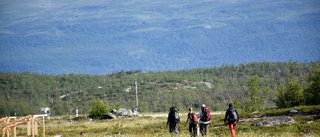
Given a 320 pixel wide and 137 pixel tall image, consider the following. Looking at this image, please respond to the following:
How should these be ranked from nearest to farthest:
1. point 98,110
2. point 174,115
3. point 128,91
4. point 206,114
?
point 206,114 < point 174,115 < point 98,110 < point 128,91

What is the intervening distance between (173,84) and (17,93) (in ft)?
263

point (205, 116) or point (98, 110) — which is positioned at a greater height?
point (205, 116)

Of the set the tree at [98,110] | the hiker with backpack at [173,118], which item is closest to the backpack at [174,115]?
the hiker with backpack at [173,118]

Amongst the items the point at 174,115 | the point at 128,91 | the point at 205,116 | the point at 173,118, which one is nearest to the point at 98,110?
the point at 173,118

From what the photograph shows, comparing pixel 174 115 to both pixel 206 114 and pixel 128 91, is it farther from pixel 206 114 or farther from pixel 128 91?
pixel 128 91

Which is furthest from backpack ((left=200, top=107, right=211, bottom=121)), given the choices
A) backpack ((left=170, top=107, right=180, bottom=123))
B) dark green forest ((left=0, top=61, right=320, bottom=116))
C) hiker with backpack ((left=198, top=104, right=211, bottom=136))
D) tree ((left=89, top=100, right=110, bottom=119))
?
dark green forest ((left=0, top=61, right=320, bottom=116))

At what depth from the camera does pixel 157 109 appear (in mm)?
125938

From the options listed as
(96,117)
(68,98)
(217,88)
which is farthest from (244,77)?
(96,117)

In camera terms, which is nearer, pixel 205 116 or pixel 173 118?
pixel 205 116

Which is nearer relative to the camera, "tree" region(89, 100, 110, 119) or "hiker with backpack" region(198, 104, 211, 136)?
"hiker with backpack" region(198, 104, 211, 136)

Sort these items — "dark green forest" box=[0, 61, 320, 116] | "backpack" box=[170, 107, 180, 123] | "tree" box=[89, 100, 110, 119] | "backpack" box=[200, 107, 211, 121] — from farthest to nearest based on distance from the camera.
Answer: "dark green forest" box=[0, 61, 320, 116] → "tree" box=[89, 100, 110, 119] → "backpack" box=[170, 107, 180, 123] → "backpack" box=[200, 107, 211, 121]

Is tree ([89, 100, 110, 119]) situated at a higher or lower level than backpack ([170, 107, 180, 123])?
lower

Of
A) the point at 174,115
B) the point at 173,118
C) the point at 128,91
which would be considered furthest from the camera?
the point at 128,91

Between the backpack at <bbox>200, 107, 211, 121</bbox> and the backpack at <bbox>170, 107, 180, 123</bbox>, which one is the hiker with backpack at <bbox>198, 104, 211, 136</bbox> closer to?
the backpack at <bbox>200, 107, 211, 121</bbox>
